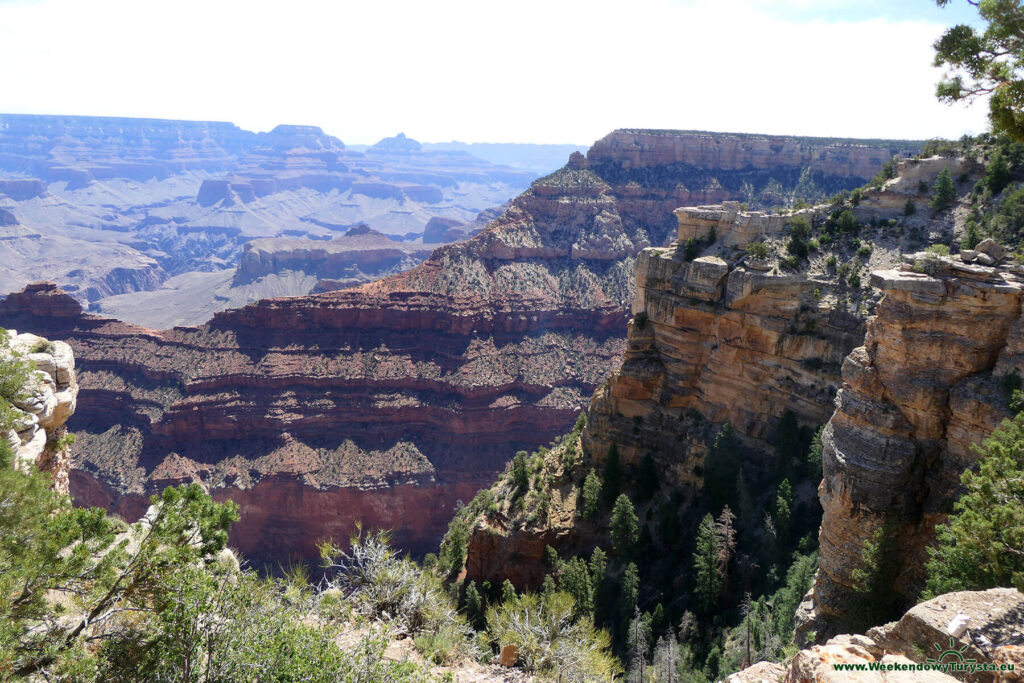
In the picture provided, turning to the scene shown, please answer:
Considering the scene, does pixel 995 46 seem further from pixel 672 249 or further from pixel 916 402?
pixel 672 249

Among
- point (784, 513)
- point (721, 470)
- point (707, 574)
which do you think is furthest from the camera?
point (721, 470)

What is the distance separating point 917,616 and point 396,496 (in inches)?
2614

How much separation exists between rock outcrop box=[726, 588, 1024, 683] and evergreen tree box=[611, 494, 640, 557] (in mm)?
19706

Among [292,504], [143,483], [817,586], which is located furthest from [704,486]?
[143,483]

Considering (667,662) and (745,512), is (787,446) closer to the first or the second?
(745,512)

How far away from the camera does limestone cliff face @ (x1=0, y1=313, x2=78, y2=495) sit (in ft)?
59.0

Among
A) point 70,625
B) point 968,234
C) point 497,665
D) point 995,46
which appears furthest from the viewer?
point 968,234

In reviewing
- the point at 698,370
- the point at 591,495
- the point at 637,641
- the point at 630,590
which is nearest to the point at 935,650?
the point at 637,641

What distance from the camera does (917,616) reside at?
13.9 m

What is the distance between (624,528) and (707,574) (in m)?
5.90

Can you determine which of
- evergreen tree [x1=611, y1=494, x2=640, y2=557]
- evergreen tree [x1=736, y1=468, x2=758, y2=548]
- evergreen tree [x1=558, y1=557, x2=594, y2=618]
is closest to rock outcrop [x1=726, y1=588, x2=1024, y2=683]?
evergreen tree [x1=558, y1=557, x2=594, y2=618]

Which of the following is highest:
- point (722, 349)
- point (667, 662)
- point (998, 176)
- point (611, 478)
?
point (998, 176)

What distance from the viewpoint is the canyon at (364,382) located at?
72.9 metres

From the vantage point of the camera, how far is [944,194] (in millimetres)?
38188
